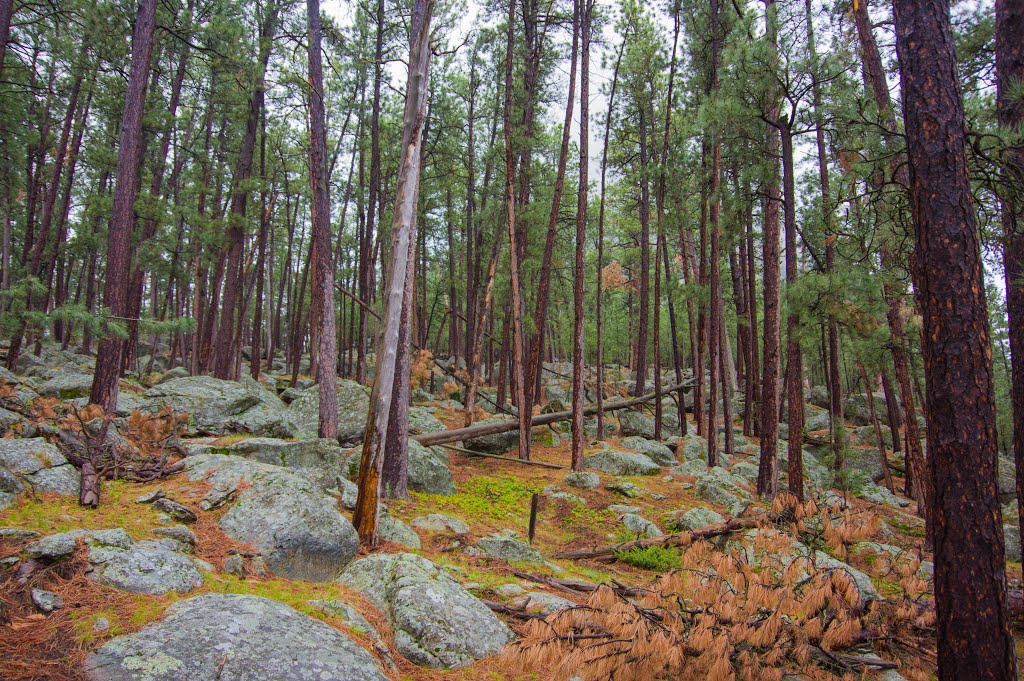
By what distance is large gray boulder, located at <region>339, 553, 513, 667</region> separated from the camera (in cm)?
385

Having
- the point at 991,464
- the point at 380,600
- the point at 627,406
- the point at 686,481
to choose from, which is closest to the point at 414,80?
the point at 380,600

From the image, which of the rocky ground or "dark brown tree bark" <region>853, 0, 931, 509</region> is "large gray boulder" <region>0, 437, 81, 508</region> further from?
"dark brown tree bark" <region>853, 0, 931, 509</region>

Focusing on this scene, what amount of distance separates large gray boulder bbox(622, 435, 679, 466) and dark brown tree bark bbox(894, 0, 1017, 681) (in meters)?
11.3

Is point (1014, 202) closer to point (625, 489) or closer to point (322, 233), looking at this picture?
point (625, 489)

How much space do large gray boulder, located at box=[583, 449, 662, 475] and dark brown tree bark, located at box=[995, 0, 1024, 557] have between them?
26.9 feet

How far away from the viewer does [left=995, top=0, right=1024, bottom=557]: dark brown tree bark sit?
530cm

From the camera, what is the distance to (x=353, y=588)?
14.8ft

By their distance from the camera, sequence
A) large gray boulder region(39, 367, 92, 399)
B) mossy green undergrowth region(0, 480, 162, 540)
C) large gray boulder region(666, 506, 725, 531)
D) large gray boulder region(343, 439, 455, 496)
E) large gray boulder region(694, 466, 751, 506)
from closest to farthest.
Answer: mossy green undergrowth region(0, 480, 162, 540) < large gray boulder region(666, 506, 725, 531) < large gray boulder region(343, 439, 455, 496) < large gray boulder region(39, 367, 92, 399) < large gray boulder region(694, 466, 751, 506)

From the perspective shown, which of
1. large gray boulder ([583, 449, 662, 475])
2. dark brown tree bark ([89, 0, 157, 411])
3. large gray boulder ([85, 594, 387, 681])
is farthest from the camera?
large gray boulder ([583, 449, 662, 475])

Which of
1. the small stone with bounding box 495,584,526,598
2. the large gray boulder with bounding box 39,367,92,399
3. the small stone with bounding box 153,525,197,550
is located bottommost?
the small stone with bounding box 495,584,526,598

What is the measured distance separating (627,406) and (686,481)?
5486mm

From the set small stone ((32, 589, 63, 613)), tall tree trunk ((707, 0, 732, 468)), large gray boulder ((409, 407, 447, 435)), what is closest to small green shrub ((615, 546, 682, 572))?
small stone ((32, 589, 63, 613))

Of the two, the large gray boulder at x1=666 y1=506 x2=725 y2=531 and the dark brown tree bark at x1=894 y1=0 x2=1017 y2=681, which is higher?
the dark brown tree bark at x1=894 y1=0 x2=1017 y2=681

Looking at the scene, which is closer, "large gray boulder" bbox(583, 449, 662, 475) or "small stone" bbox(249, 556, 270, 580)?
"small stone" bbox(249, 556, 270, 580)
